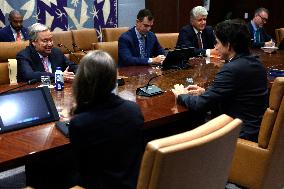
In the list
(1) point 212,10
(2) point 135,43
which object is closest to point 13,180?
(2) point 135,43

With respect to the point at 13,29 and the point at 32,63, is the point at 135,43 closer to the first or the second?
the point at 32,63

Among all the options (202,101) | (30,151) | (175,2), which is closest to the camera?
(30,151)

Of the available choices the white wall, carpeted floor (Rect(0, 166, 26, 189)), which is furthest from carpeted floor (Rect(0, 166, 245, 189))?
the white wall

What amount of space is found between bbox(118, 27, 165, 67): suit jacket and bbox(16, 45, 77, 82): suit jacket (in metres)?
0.64

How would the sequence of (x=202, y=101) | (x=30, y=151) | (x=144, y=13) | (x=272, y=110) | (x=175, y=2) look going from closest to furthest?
(x=30, y=151) → (x=272, y=110) → (x=202, y=101) → (x=144, y=13) → (x=175, y=2)

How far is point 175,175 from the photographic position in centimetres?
116

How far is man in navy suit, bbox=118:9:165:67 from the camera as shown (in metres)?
3.72

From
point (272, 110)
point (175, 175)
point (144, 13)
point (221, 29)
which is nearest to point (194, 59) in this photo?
point (144, 13)

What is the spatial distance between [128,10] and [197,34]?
8.15 feet

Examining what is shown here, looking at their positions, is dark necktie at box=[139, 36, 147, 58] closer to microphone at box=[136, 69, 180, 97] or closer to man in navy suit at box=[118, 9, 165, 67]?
man in navy suit at box=[118, 9, 165, 67]

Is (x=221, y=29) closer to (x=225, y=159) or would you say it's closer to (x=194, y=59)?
(x=225, y=159)

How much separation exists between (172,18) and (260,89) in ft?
16.2

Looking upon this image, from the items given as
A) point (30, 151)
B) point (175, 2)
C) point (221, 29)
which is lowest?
point (30, 151)

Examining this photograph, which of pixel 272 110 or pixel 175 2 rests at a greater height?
pixel 175 2
